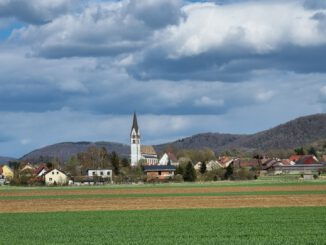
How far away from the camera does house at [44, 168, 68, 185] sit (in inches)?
6102

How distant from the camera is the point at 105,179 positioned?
16262cm

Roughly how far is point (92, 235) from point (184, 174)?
12642 centimetres

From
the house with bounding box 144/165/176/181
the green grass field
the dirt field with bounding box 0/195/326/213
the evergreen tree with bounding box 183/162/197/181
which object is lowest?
the green grass field

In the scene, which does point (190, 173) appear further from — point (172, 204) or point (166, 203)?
point (172, 204)

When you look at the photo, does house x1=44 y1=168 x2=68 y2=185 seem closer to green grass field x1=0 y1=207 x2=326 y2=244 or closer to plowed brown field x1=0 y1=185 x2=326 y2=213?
plowed brown field x1=0 y1=185 x2=326 y2=213

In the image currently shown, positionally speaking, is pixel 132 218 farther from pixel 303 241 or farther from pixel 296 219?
pixel 303 241

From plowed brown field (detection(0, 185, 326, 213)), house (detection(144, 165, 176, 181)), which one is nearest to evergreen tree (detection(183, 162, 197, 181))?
house (detection(144, 165, 176, 181))

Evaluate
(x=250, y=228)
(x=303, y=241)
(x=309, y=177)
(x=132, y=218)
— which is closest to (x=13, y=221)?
(x=132, y=218)

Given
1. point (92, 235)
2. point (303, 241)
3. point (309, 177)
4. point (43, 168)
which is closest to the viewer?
point (303, 241)

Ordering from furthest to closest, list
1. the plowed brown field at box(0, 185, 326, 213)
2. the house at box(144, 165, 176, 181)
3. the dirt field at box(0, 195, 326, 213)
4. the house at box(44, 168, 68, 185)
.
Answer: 1. the house at box(144, 165, 176, 181)
2. the house at box(44, 168, 68, 185)
3. the plowed brown field at box(0, 185, 326, 213)
4. the dirt field at box(0, 195, 326, 213)

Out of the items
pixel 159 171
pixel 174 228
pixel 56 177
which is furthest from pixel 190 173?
pixel 174 228

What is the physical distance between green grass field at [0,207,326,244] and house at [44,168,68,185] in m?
107

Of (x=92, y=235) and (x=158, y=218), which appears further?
(x=158, y=218)

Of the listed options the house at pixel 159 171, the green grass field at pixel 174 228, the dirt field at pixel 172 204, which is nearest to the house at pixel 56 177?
the house at pixel 159 171
